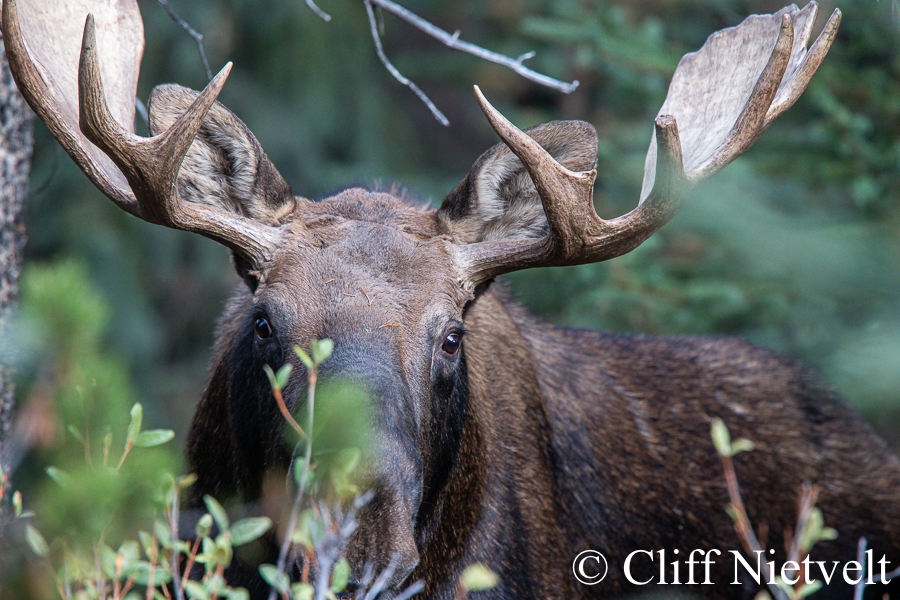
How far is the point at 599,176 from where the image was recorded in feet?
20.6

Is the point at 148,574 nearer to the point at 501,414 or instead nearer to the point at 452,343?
the point at 452,343

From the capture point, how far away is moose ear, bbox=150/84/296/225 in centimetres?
359

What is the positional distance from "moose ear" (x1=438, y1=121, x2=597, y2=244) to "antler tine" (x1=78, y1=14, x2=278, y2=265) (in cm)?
96

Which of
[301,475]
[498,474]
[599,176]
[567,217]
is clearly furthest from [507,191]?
[599,176]

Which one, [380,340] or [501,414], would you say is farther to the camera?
[501,414]

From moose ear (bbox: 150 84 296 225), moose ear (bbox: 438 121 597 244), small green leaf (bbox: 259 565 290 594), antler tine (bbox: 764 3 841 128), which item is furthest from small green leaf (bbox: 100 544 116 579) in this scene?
antler tine (bbox: 764 3 841 128)

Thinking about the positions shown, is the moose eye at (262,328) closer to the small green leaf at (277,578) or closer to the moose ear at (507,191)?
the moose ear at (507,191)

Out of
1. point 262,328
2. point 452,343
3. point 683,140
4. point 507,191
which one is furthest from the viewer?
point 507,191

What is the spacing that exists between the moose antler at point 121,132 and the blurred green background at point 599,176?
0.52 metres

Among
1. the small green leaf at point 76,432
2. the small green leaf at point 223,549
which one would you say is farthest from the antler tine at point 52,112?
the small green leaf at point 223,549

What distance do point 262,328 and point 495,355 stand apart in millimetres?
1247

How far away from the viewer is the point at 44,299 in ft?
6.47

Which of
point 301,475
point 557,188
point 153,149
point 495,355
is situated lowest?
point 301,475

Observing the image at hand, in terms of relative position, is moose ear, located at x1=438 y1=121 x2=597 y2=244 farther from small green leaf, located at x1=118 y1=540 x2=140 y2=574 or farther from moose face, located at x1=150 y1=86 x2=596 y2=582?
small green leaf, located at x1=118 y1=540 x2=140 y2=574
